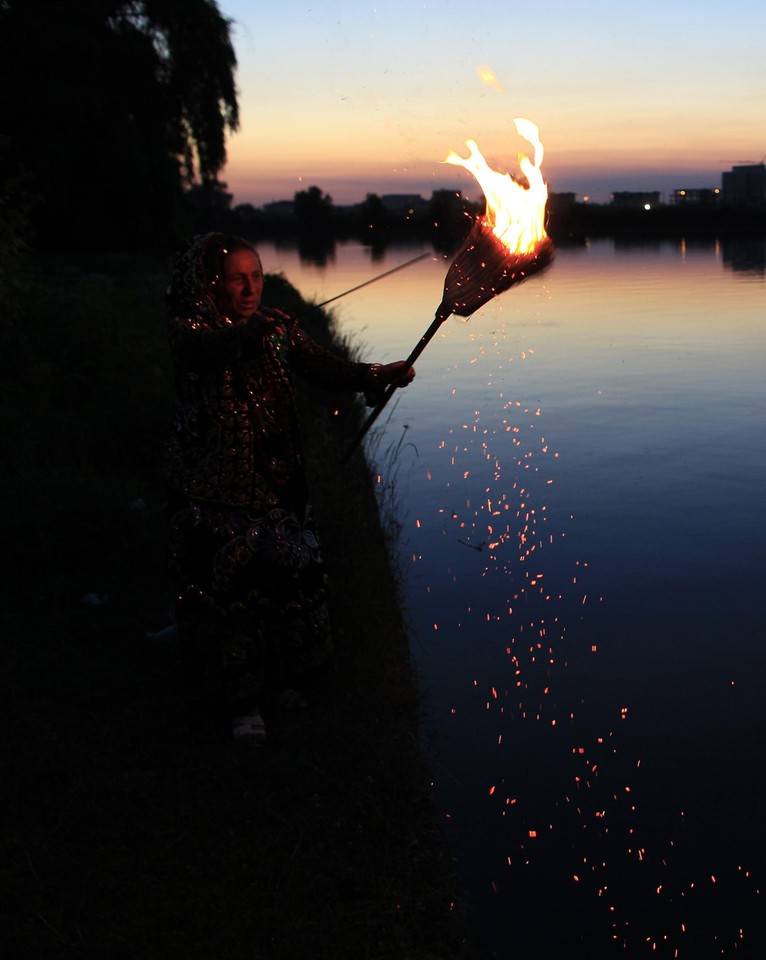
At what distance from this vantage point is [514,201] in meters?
5.18

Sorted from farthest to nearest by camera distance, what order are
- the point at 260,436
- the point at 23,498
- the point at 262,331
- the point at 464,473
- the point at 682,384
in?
the point at 682,384, the point at 464,473, the point at 23,498, the point at 260,436, the point at 262,331

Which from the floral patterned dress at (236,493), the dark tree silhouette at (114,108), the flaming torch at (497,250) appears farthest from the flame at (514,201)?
the dark tree silhouette at (114,108)

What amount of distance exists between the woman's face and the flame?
1151 mm

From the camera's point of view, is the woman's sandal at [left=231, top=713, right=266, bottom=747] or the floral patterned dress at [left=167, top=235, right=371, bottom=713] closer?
the floral patterned dress at [left=167, top=235, right=371, bottom=713]

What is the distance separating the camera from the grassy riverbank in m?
3.66

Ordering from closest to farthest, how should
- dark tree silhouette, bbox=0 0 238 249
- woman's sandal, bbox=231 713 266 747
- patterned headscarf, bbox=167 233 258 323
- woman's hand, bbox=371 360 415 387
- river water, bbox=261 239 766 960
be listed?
1. river water, bbox=261 239 766 960
2. patterned headscarf, bbox=167 233 258 323
3. woman's sandal, bbox=231 713 266 747
4. woman's hand, bbox=371 360 415 387
5. dark tree silhouette, bbox=0 0 238 249

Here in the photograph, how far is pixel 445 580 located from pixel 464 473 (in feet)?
10.6

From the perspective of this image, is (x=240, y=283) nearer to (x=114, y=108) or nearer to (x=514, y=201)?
(x=514, y=201)

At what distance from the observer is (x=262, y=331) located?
433 cm

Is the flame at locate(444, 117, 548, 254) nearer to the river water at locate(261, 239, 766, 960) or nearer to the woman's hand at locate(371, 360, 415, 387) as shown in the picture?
the woman's hand at locate(371, 360, 415, 387)

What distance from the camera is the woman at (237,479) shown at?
464cm

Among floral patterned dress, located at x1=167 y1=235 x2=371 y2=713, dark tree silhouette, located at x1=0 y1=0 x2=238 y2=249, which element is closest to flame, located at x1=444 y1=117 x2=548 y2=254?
floral patterned dress, located at x1=167 y1=235 x2=371 y2=713

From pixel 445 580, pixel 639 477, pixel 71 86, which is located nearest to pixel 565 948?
pixel 445 580

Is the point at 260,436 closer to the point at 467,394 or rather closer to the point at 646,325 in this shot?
the point at 467,394
